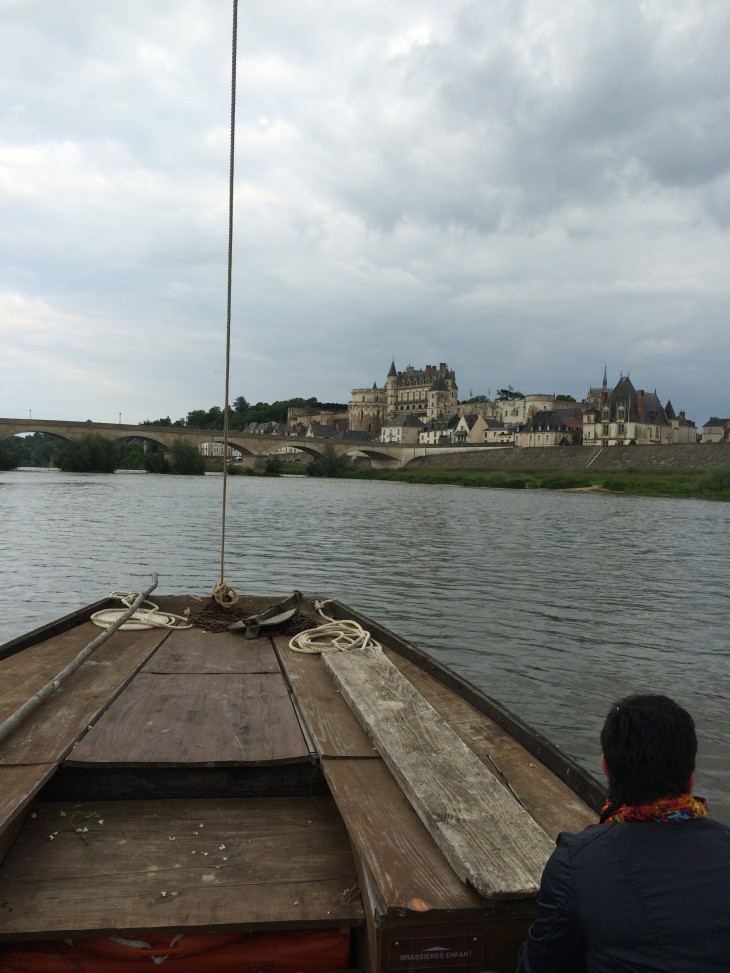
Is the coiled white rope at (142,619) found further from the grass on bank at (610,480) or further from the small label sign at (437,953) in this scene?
the grass on bank at (610,480)

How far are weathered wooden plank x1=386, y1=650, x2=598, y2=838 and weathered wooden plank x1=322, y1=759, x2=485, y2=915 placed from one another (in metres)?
0.56

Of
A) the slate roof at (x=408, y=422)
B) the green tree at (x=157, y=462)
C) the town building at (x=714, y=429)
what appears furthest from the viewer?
the slate roof at (x=408, y=422)

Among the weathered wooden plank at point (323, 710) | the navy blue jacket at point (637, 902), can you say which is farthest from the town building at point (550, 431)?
the navy blue jacket at point (637, 902)

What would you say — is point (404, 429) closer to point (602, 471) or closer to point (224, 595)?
point (602, 471)

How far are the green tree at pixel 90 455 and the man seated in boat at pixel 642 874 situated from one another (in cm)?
7796

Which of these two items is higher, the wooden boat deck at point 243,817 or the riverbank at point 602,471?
the riverbank at point 602,471

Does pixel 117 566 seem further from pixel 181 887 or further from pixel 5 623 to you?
pixel 181 887

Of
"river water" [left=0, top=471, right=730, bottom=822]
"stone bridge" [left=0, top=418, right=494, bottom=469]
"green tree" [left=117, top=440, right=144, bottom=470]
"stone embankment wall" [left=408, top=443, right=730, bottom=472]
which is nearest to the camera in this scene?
"river water" [left=0, top=471, right=730, bottom=822]

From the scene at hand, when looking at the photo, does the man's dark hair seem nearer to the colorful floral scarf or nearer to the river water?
the colorful floral scarf

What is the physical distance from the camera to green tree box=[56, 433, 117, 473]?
74.9 metres

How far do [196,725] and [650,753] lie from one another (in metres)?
2.56

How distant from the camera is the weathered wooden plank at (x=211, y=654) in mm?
5255

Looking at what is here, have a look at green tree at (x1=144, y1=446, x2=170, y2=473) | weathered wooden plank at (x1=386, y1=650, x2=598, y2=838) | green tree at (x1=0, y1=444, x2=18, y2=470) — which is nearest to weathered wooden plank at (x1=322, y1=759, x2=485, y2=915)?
weathered wooden plank at (x1=386, y1=650, x2=598, y2=838)

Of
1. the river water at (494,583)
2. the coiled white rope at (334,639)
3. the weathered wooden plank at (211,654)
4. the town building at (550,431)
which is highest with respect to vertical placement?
the town building at (550,431)
